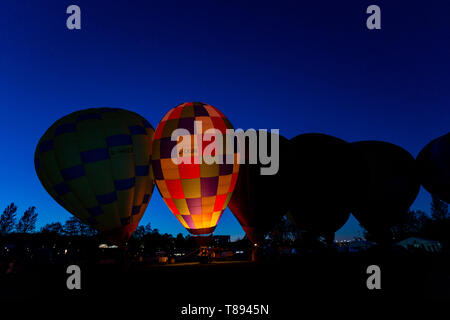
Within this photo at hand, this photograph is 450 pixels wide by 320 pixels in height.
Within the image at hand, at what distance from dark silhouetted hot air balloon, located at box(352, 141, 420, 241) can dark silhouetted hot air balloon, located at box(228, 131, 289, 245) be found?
194 inches

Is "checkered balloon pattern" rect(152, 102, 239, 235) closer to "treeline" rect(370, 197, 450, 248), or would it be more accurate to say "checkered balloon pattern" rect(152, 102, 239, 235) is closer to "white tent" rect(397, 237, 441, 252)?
"white tent" rect(397, 237, 441, 252)

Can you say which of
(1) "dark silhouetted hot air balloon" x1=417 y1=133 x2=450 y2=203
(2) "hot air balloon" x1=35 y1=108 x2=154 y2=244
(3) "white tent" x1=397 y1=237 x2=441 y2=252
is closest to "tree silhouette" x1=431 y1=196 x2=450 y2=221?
(3) "white tent" x1=397 y1=237 x2=441 y2=252

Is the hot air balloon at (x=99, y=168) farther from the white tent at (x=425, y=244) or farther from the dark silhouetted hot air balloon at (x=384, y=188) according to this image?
the white tent at (x=425, y=244)

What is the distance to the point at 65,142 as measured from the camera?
1462 cm

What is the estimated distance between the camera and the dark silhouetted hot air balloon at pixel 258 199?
15.6 metres

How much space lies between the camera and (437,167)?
62.3 ft

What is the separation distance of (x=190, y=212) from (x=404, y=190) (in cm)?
1235

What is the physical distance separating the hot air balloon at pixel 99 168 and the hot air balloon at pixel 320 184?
6.85 meters

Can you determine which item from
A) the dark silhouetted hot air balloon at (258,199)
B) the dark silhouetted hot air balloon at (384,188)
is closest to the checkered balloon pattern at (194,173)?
the dark silhouetted hot air balloon at (258,199)

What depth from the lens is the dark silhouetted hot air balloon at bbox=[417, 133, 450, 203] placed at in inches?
733

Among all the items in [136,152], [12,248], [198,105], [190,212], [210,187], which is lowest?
[12,248]

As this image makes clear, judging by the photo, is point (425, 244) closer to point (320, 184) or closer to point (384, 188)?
point (384, 188)

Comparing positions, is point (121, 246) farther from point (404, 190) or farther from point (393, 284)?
point (404, 190)
